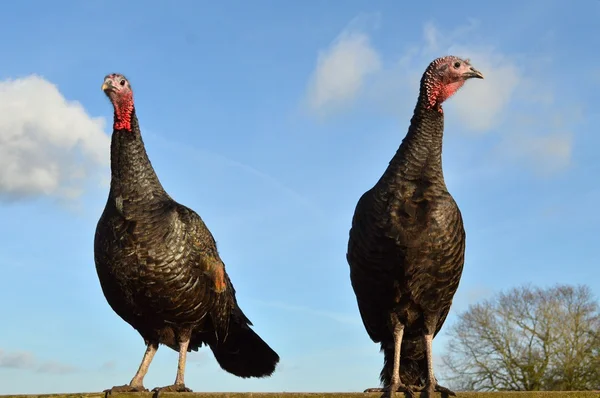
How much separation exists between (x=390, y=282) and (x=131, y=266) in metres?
2.27

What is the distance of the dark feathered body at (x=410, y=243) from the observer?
19.6ft

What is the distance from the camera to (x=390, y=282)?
6035 millimetres

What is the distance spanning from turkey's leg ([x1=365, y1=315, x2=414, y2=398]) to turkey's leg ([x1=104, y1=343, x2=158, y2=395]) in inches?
77.5

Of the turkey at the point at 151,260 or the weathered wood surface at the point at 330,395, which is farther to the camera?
the turkey at the point at 151,260

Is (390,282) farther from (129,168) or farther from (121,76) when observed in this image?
(121,76)

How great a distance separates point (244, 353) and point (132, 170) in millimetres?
2236

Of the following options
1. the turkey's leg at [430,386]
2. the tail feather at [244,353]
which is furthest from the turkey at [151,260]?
the turkey's leg at [430,386]

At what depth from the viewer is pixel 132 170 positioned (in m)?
6.89

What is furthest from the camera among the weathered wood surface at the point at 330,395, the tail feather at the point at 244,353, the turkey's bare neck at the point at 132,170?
the tail feather at the point at 244,353

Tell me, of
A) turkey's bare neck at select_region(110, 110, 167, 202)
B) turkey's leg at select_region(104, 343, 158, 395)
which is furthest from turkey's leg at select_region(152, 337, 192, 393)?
turkey's bare neck at select_region(110, 110, 167, 202)

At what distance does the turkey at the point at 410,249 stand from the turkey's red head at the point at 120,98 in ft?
7.99

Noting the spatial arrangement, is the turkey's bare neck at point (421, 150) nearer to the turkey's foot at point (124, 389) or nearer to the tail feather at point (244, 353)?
the tail feather at point (244, 353)

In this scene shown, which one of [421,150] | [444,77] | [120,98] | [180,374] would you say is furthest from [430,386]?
[120,98]

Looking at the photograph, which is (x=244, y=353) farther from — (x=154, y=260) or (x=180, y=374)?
(x=154, y=260)
